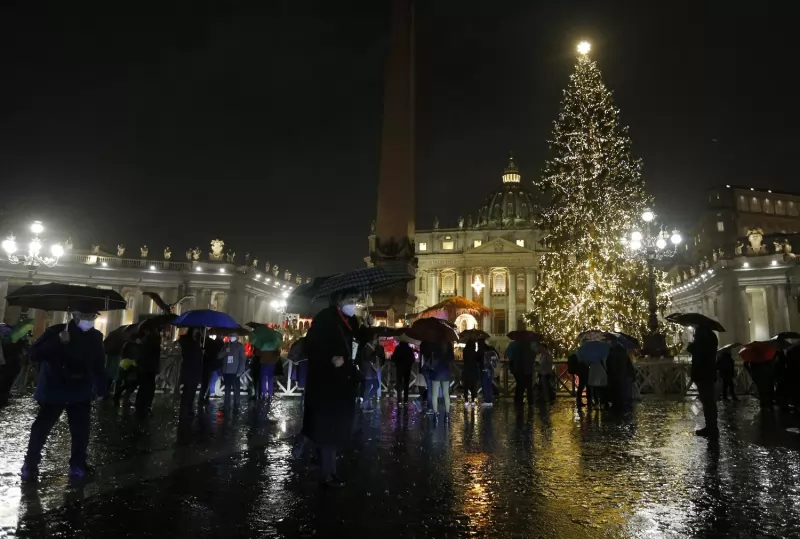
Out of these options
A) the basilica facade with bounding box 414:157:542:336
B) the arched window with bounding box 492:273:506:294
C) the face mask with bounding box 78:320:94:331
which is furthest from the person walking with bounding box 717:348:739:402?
the arched window with bounding box 492:273:506:294

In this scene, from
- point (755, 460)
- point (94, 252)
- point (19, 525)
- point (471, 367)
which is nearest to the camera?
point (19, 525)

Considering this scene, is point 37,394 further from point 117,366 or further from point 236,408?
point 117,366

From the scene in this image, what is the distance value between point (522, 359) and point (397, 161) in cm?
792

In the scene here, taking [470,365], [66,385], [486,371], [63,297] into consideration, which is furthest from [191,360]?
[486,371]

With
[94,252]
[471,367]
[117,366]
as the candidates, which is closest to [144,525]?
[471,367]

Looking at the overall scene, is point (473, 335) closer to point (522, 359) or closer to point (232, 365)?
point (522, 359)

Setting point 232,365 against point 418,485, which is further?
point 232,365

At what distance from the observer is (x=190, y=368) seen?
997 cm

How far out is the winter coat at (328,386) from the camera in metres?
4.87

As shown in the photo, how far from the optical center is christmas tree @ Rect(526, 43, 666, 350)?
22031mm

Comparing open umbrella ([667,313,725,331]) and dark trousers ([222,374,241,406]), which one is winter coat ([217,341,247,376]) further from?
open umbrella ([667,313,725,331])

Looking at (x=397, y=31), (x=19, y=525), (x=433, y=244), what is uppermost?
(x=433, y=244)

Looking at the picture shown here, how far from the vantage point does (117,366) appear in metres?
13.8

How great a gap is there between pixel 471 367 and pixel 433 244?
84.2 metres
